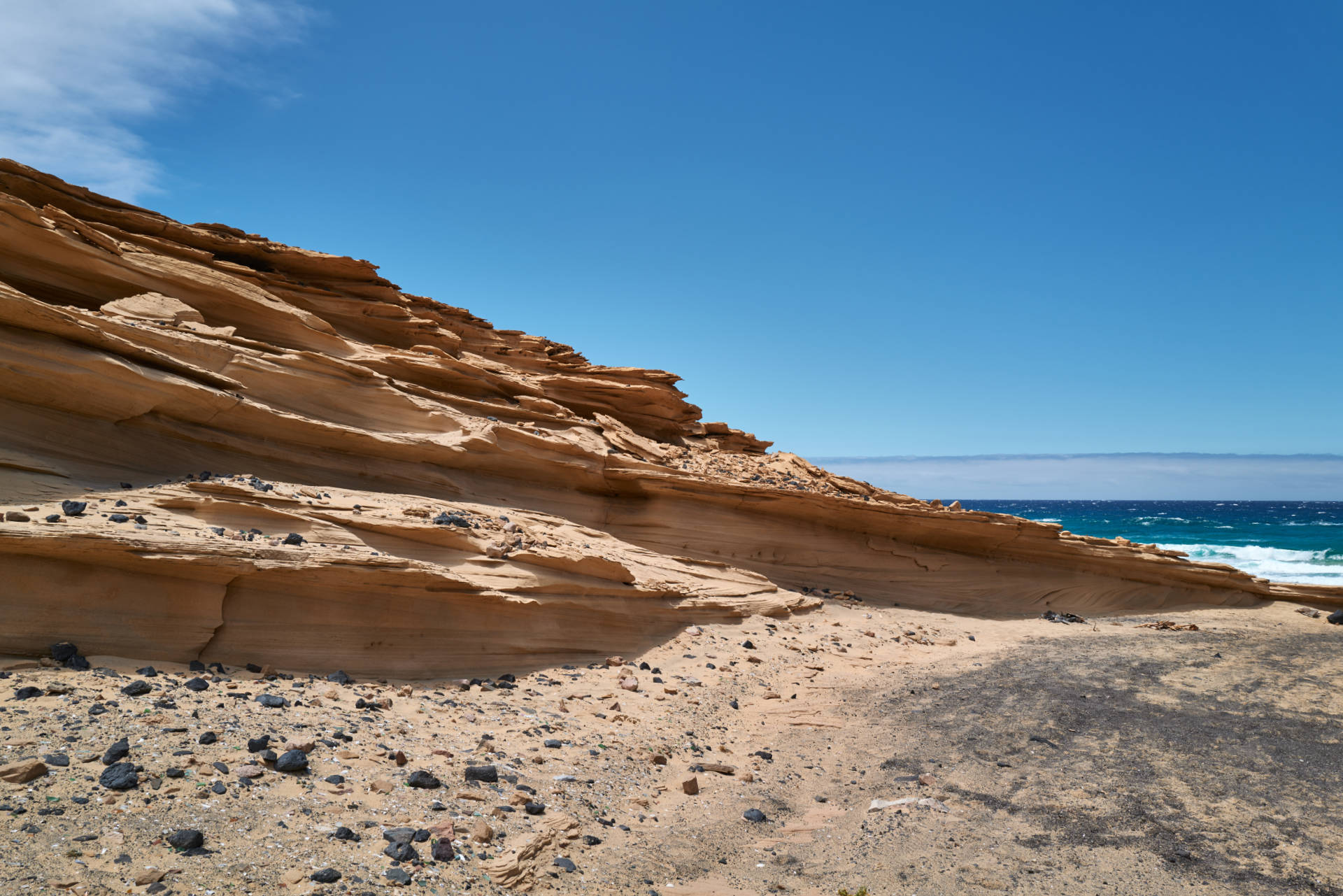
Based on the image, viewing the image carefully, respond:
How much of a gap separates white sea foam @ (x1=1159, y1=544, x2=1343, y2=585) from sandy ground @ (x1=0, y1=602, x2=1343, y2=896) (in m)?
26.4

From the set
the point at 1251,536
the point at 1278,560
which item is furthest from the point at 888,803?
the point at 1251,536

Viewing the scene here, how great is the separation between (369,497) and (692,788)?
19.1ft

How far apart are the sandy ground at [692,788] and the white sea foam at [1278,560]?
26.4 meters

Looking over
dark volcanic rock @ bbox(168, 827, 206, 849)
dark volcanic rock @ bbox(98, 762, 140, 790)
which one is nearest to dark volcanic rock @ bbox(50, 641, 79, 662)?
dark volcanic rock @ bbox(98, 762, 140, 790)

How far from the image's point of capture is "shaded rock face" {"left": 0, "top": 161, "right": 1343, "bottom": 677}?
7.16m

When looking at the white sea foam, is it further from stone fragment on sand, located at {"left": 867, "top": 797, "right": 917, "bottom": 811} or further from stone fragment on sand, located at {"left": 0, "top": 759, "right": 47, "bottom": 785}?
stone fragment on sand, located at {"left": 0, "top": 759, "right": 47, "bottom": 785}

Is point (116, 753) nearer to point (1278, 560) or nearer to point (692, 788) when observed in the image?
point (692, 788)

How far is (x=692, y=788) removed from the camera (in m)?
6.70

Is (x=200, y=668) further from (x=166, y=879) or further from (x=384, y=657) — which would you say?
(x=166, y=879)

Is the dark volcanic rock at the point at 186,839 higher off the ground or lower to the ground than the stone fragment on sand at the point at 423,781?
higher

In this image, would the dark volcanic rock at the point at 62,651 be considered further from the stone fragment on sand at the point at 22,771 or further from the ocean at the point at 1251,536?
the ocean at the point at 1251,536

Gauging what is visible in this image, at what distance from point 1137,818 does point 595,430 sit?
36.9 ft

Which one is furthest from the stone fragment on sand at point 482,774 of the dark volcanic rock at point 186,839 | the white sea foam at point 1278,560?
the white sea foam at point 1278,560

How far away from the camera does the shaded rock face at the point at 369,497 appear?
7.16 metres
